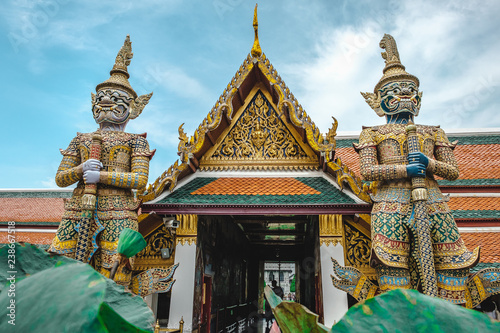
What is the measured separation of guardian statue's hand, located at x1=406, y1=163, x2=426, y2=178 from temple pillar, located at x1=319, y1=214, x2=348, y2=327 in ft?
4.73

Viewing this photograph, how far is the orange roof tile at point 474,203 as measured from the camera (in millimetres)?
5777

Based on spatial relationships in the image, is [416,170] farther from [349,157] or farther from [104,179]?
[349,157]

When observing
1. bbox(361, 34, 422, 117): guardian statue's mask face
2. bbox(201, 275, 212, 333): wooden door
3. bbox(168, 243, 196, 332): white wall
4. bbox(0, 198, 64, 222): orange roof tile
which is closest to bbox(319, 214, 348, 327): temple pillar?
bbox(361, 34, 422, 117): guardian statue's mask face

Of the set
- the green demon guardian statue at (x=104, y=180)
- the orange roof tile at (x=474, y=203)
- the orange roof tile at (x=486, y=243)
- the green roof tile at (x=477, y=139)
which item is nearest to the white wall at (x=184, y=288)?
the green demon guardian statue at (x=104, y=180)

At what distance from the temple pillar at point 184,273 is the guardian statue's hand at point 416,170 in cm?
308

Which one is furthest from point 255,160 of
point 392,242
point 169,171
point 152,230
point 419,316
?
point 419,316

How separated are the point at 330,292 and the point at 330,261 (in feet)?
1.37

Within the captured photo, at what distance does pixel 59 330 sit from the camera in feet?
1.23

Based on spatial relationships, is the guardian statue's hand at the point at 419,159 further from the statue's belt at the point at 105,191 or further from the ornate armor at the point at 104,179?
the statue's belt at the point at 105,191

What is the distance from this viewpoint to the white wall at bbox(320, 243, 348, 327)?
→ 4.62 m

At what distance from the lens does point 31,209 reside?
30.8 ft

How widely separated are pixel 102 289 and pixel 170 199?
4634 mm

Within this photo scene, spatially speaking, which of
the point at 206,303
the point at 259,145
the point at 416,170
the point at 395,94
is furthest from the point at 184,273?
the point at 395,94

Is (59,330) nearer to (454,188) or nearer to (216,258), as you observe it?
(216,258)
